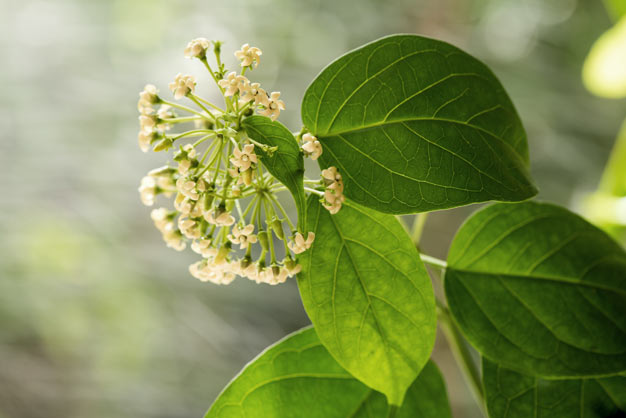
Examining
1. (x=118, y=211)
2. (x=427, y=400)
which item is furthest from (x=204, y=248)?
(x=118, y=211)

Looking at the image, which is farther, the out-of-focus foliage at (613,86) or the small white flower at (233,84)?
the out-of-focus foliage at (613,86)

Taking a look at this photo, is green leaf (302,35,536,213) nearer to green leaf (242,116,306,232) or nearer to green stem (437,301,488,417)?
green leaf (242,116,306,232)

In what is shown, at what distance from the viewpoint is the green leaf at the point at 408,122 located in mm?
323

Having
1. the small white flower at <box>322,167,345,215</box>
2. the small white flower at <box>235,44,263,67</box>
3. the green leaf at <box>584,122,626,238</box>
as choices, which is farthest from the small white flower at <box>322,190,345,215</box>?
the green leaf at <box>584,122,626,238</box>

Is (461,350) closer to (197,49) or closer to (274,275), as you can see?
(274,275)

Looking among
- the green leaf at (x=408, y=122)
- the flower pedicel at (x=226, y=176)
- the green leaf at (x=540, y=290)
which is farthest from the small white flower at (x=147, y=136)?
the green leaf at (x=540, y=290)

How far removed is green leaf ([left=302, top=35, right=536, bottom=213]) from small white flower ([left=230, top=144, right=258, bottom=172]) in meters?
0.06

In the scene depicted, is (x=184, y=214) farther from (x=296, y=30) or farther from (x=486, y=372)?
(x=296, y=30)

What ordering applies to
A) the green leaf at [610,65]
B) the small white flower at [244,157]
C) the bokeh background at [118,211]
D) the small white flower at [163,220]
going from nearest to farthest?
the small white flower at [244,157], the small white flower at [163,220], the green leaf at [610,65], the bokeh background at [118,211]

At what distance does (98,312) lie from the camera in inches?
53.9

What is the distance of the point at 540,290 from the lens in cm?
39

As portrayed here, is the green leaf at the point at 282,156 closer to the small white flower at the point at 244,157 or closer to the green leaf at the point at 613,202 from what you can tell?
the small white flower at the point at 244,157

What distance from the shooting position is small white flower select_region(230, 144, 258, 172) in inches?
11.5

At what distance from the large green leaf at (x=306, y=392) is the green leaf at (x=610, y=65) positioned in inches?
19.0
